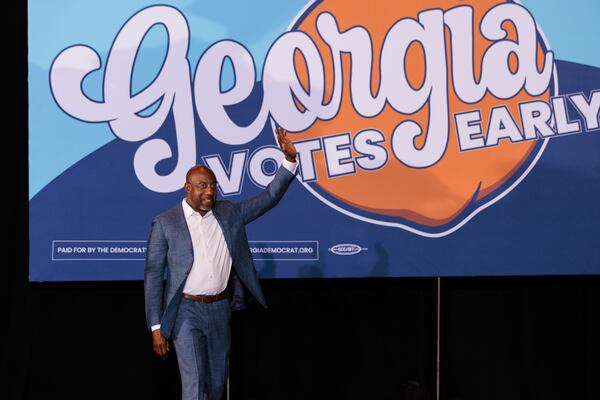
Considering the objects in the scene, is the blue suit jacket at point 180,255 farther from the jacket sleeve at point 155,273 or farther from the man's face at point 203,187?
the man's face at point 203,187

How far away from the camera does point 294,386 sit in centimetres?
491

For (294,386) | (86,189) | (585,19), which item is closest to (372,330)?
(294,386)

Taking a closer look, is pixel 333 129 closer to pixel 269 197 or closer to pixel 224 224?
pixel 269 197

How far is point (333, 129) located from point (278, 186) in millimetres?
981

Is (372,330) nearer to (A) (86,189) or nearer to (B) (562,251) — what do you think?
(B) (562,251)

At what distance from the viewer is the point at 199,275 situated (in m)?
3.60

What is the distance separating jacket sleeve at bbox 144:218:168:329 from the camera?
352cm

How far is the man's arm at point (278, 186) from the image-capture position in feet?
12.1

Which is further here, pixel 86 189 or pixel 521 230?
pixel 521 230

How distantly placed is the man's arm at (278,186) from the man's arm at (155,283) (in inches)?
16.9

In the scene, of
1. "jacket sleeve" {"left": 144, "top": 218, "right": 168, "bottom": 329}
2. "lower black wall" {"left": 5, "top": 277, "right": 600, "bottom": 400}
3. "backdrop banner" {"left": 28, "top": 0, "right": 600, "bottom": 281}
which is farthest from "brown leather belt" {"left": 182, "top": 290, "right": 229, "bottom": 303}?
"lower black wall" {"left": 5, "top": 277, "right": 600, "bottom": 400}

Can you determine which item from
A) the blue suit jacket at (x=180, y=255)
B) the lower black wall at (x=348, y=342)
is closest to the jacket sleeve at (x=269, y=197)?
the blue suit jacket at (x=180, y=255)

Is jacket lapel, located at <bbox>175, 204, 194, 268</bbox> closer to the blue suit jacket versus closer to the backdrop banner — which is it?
the blue suit jacket

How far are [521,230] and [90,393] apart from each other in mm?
2678
